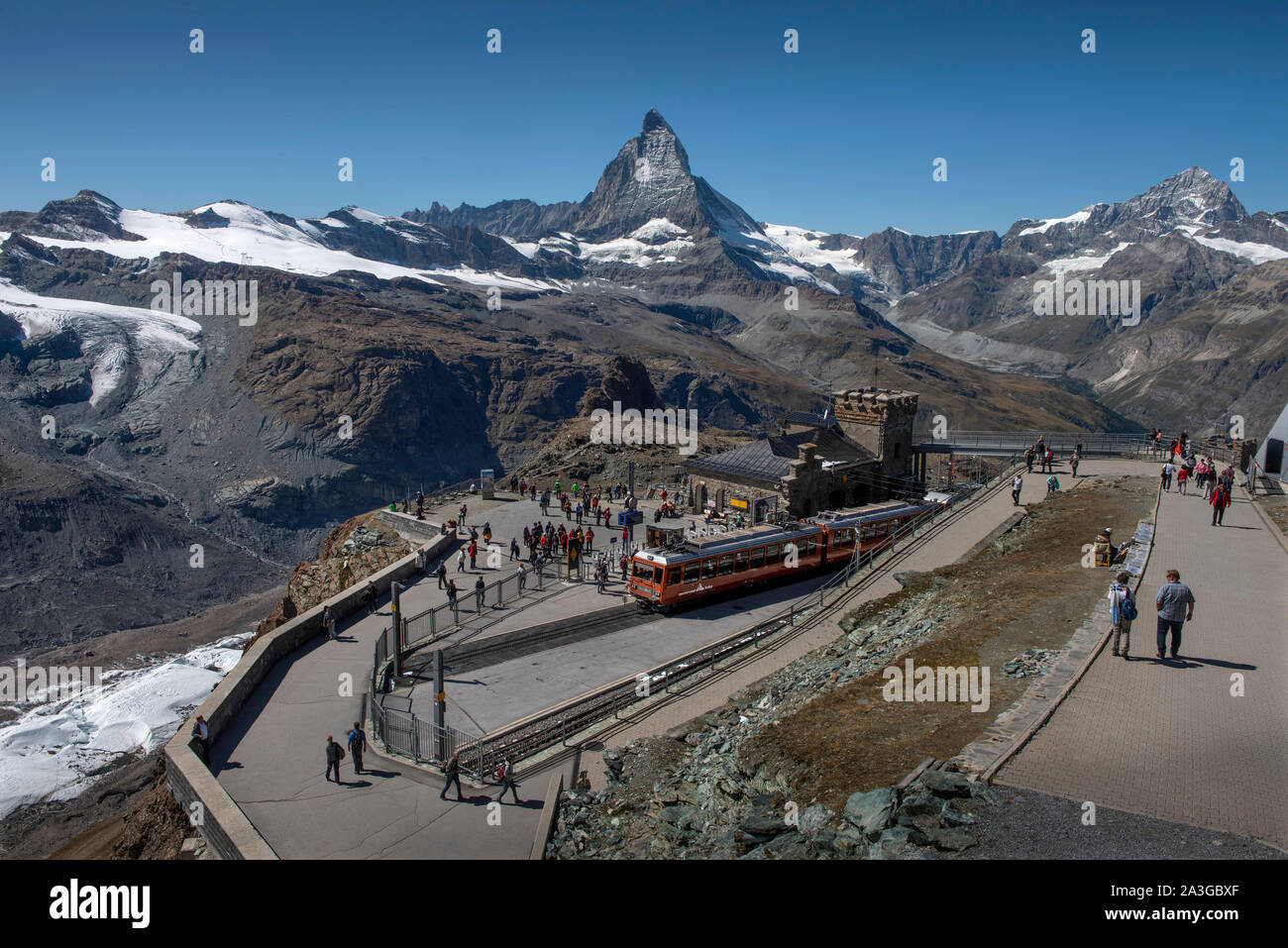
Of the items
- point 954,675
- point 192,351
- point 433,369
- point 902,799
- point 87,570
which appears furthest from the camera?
point 433,369

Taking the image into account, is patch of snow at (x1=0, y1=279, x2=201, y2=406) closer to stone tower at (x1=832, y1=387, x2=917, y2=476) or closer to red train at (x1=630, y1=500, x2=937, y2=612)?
stone tower at (x1=832, y1=387, x2=917, y2=476)

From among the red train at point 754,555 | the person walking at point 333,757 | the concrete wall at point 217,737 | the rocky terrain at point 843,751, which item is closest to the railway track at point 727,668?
the rocky terrain at point 843,751

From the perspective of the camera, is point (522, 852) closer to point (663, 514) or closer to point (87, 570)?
point (663, 514)

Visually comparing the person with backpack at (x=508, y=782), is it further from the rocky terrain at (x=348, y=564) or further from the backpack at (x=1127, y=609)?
the rocky terrain at (x=348, y=564)

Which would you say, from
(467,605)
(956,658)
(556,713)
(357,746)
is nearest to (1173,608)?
(956,658)

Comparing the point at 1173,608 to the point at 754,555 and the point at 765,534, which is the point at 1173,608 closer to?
the point at 754,555
